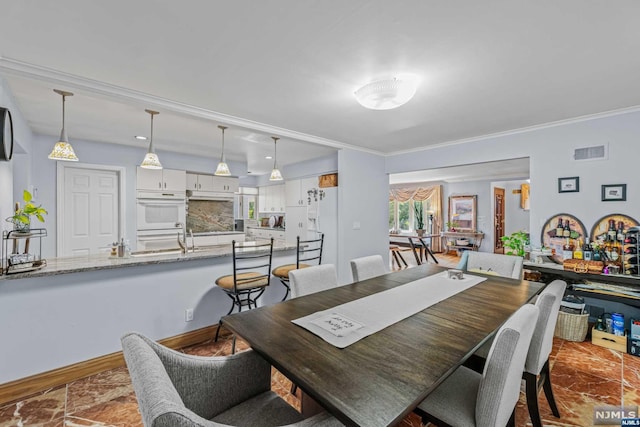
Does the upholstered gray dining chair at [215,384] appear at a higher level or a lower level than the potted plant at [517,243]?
lower

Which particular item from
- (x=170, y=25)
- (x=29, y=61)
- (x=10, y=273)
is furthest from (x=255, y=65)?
(x=10, y=273)

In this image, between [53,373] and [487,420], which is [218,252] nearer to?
[53,373]

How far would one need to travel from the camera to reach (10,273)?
1.86 m

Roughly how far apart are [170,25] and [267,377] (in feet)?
6.30

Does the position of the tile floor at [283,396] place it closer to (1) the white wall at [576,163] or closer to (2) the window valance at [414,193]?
(1) the white wall at [576,163]

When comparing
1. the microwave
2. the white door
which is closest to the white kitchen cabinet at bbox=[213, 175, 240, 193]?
the microwave

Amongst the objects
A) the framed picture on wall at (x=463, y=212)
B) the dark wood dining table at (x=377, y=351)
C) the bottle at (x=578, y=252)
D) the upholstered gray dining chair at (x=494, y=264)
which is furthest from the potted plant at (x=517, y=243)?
the framed picture on wall at (x=463, y=212)

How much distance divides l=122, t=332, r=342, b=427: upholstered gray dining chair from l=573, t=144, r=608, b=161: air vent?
3741mm

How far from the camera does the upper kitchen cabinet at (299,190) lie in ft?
18.0

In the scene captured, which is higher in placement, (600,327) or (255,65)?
(255,65)

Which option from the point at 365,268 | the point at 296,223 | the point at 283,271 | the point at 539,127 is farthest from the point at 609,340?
the point at 296,223

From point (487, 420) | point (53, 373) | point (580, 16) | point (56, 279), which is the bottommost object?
point (53, 373)

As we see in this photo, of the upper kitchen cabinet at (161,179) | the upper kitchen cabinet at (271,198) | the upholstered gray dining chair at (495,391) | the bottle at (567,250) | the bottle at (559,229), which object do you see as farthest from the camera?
the upper kitchen cabinet at (271,198)

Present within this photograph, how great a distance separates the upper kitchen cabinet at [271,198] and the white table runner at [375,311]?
4.88 meters
